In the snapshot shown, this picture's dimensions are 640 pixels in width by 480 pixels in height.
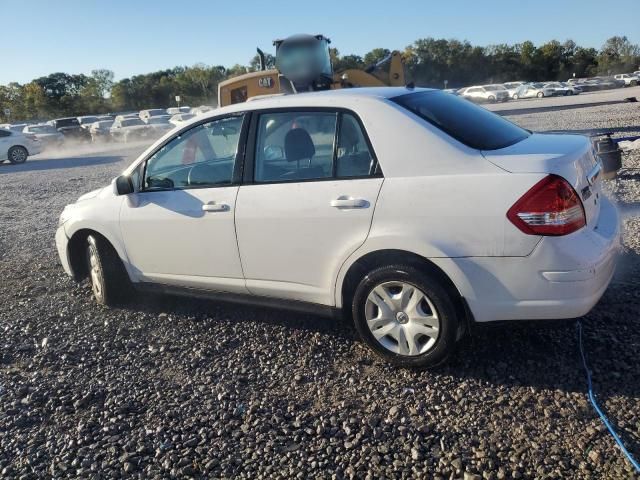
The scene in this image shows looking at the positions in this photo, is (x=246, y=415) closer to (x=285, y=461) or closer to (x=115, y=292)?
(x=285, y=461)

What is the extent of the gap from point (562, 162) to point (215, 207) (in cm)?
228

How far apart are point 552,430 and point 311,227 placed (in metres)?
1.78

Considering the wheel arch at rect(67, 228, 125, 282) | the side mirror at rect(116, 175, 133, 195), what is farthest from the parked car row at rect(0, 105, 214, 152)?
the side mirror at rect(116, 175, 133, 195)

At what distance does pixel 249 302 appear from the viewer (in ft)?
13.6

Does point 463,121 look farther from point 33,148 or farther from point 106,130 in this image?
point 106,130

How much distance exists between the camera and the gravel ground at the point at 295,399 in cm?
276

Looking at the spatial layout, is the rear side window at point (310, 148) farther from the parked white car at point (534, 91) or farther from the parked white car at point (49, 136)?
the parked white car at point (534, 91)

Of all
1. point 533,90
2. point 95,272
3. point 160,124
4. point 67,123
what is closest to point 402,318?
point 95,272

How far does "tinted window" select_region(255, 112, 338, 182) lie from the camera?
3670 millimetres

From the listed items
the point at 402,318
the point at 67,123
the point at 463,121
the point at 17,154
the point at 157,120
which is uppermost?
the point at 67,123

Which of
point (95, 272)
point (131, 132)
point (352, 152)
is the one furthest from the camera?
point (131, 132)

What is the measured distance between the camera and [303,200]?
142 inches

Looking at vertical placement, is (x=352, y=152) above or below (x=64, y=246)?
above

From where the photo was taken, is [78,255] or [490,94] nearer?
[78,255]
